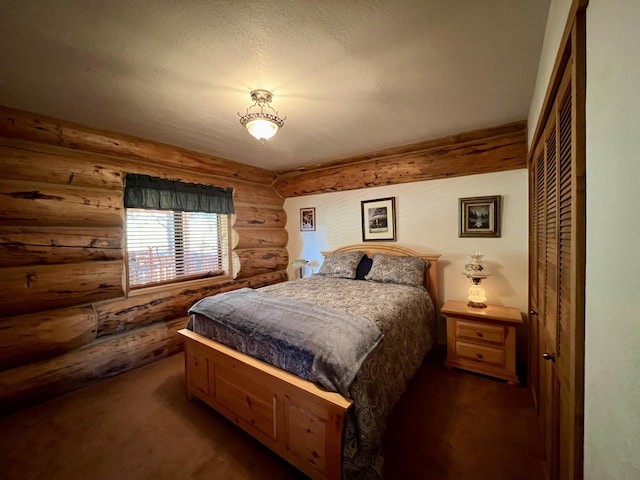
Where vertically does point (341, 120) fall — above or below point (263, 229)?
above

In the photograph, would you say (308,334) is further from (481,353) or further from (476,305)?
(476,305)

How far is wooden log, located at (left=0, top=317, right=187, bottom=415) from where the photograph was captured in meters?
1.99

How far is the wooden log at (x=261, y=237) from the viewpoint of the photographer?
3.80 m

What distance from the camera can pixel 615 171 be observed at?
1.83 feet

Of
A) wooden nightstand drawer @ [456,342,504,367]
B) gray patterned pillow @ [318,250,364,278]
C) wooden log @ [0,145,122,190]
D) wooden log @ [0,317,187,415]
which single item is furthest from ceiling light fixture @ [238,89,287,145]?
wooden nightstand drawer @ [456,342,504,367]

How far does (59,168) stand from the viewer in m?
2.21

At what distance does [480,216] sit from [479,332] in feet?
4.03

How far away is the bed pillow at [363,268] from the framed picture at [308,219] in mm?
1161

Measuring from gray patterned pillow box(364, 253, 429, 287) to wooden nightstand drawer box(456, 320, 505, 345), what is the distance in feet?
1.84

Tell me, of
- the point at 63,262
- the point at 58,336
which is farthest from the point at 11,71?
the point at 58,336

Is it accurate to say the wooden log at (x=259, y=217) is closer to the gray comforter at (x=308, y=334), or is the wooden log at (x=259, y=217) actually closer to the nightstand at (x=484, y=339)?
the gray comforter at (x=308, y=334)

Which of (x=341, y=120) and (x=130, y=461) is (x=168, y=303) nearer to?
(x=130, y=461)

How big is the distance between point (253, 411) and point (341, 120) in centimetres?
244

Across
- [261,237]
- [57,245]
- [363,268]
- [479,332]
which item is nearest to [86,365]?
[57,245]
